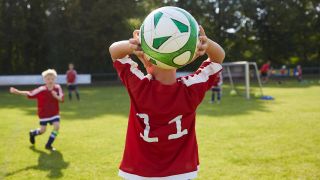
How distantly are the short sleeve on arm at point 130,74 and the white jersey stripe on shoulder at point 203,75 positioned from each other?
11.9 inches

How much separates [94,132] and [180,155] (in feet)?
26.2

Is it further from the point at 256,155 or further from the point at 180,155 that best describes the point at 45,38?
the point at 180,155

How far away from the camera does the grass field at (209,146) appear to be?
21.9 feet

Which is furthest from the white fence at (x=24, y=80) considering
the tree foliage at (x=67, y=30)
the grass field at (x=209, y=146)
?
the grass field at (x=209, y=146)

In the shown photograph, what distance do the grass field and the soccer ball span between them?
4.07 metres

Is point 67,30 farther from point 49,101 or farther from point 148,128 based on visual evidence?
point 148,128

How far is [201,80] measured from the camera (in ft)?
9.91

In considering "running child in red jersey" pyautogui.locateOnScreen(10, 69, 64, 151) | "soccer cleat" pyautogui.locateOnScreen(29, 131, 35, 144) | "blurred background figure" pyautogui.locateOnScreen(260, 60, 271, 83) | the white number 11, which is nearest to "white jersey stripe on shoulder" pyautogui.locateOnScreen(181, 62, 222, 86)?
the white number 11

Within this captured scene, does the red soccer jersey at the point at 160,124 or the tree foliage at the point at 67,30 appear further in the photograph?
the tree foliage at the point at 67,30

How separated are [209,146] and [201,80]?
5.83 meters

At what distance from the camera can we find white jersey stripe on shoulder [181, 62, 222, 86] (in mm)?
2962

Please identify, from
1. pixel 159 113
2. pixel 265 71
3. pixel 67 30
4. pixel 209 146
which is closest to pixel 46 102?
pixel 209 146

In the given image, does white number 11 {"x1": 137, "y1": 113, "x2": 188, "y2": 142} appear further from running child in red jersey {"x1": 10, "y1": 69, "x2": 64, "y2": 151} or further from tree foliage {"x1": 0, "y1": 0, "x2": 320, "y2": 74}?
tree foliage {"x1": 0, "y1": 0, "x2": 320, "y2": 74}

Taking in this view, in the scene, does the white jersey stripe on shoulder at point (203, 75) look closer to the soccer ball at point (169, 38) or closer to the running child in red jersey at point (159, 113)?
the running child in red jersey at point (159, 113)
